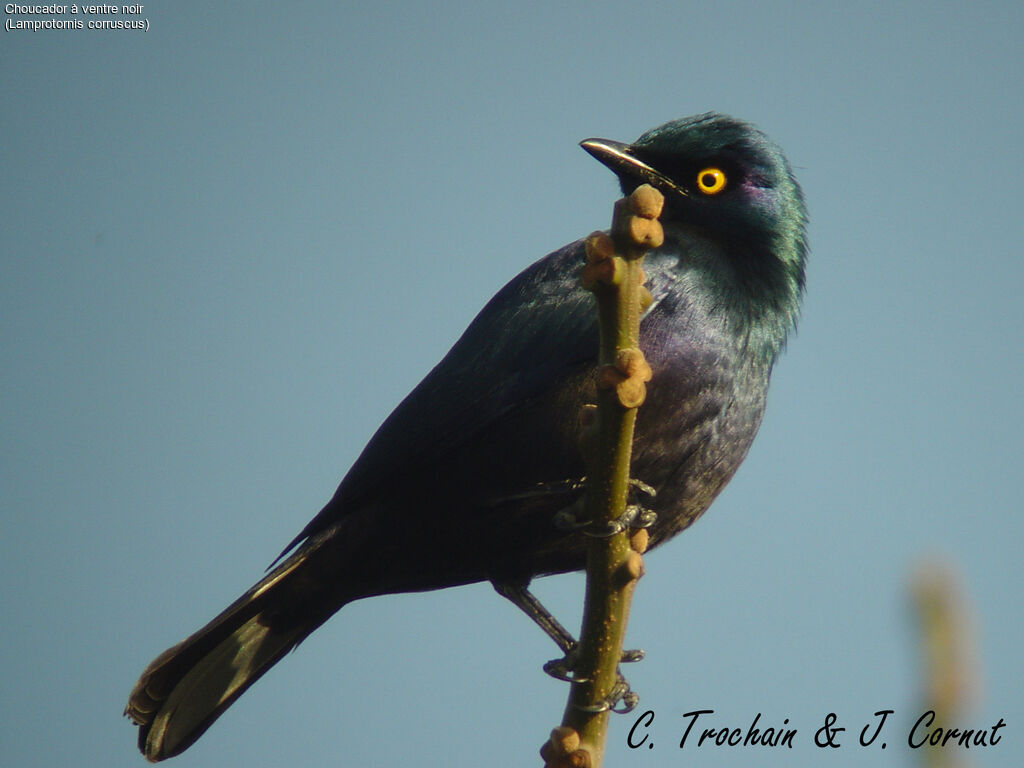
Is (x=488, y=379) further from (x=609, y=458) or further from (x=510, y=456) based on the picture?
(x=609, y=458)

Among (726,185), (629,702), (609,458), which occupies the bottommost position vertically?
(629,702)

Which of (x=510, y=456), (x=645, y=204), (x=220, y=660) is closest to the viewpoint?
(x=645, y=204)

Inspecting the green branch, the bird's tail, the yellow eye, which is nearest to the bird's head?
the yellow eye

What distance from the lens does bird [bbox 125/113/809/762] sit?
383 cm

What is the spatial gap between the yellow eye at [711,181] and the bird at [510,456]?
315 mm

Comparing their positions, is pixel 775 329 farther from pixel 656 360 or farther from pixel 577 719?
pixel 577 719

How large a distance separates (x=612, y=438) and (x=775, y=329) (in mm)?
2131

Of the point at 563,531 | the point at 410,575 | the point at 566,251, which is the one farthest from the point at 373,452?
the point at 566,251

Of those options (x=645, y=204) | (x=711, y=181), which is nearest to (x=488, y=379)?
(x=711, y=181)

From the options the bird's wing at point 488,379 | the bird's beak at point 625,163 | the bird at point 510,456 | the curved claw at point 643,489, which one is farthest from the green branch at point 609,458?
the bird's beak at point 625,163

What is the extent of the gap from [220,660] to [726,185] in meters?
2.86

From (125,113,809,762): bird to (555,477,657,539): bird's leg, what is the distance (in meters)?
0.27

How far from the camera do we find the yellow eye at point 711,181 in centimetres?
472

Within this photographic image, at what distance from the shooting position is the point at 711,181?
474cm
